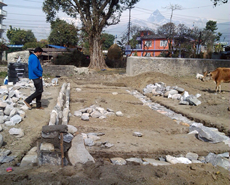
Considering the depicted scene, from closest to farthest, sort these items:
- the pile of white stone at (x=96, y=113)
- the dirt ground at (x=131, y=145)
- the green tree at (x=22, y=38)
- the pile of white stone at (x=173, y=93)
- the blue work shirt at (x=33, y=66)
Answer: the dirt ground at (x=131, y=145), the blue work shirt at (x=33, y=66), the pile of white stone at (x=96, y=113), the pile of white stone at (x=173, y=93), the green tree at (x=22, y=38)

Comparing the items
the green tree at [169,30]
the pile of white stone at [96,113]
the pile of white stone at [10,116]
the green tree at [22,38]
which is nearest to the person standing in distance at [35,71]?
the pile of white stone at [10,116]

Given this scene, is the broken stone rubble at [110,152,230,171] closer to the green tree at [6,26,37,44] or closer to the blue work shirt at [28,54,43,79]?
the blue work shirt at [28,54,43,79]

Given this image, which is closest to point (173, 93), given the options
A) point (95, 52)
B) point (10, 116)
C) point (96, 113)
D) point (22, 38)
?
point (96, 113)

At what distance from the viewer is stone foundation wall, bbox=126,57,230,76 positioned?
47.5 ft

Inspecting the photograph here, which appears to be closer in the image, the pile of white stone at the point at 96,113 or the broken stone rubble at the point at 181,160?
the broken stone rubble at the point at 181,160

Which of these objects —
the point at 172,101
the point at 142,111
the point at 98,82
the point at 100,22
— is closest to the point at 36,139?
the point at 142,111

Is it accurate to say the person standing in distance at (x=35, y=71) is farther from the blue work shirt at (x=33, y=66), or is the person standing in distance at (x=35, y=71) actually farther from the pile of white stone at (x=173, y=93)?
the pile of white stone at (x=173, y=93)

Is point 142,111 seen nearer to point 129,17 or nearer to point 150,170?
point 150,170

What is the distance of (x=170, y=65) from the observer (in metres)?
14.9

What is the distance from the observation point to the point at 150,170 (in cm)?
334

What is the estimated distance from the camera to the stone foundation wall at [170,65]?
47.5 feet

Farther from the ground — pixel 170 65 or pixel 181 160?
pixel 170 65

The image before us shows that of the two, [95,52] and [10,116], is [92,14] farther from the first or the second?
[10,116]

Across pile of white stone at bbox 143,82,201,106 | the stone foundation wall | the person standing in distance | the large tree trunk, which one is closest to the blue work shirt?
the person standing in distance
